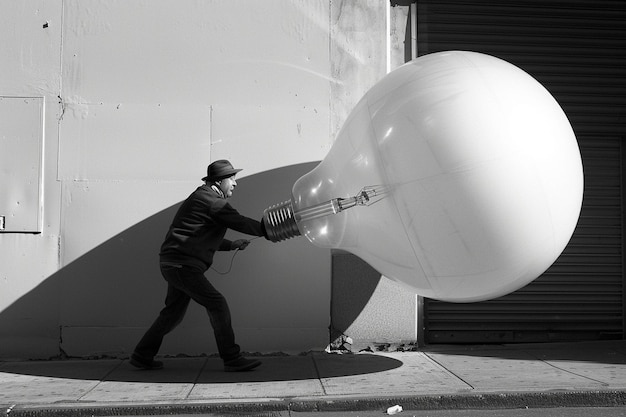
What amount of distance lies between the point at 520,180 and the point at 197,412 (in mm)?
2623

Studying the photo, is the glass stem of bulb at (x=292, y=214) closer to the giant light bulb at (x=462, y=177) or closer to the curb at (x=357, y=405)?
the giant light bulb at (x=462, y=177)

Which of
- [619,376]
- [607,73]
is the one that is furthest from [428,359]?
[607,73]

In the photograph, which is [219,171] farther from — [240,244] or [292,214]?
[292,214]

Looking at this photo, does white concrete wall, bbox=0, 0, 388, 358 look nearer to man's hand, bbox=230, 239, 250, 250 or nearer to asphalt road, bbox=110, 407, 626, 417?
man's hand, bbox=230, 239, 250, 250

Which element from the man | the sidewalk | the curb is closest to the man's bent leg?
the man

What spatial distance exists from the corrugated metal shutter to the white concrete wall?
1339 mm

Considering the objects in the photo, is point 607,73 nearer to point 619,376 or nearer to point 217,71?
point 619,376

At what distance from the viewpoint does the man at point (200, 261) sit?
611 centimetres

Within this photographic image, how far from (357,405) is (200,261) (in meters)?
1.82

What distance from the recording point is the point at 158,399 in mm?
5344

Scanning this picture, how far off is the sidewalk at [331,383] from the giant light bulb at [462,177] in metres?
0.79

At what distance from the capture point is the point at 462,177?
471 cm

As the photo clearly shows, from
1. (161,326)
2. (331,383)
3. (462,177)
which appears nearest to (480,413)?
(331,383)

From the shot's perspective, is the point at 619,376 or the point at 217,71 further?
the point at 217,71
